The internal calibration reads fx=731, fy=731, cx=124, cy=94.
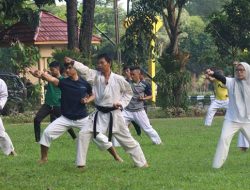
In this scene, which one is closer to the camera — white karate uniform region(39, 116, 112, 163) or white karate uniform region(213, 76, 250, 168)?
white karate uniform region(213, 76, 250, 168)

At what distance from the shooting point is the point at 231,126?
11.8 m

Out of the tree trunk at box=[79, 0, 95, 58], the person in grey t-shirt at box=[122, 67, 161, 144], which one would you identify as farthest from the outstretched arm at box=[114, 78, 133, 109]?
the tree trunk at box=[79, 0, 95, 58]

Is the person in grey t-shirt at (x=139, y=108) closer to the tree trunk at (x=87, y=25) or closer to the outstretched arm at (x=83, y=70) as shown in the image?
the outstretched arm at (x=83, y=70)

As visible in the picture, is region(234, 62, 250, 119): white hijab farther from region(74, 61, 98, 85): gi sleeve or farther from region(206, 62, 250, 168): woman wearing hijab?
region(74, 61, 98, 85): gi sleeve

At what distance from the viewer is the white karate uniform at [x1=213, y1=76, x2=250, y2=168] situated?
11609mm

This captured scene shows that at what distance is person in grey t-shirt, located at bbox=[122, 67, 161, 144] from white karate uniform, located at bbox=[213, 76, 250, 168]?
177 inches

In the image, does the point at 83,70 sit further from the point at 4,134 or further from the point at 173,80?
the point at 173,80

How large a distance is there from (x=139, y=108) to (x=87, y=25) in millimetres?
10039

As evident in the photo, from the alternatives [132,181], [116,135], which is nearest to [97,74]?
[116,135]

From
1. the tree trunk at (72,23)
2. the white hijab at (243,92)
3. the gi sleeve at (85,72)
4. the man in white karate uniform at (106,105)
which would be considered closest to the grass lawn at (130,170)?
the man in white karate uniform at (106,105)

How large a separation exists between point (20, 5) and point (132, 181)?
298 centimetres

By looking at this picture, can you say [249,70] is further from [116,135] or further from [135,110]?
[135,110]

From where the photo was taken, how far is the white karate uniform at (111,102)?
11500 millimetres

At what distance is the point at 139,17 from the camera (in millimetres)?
30297
